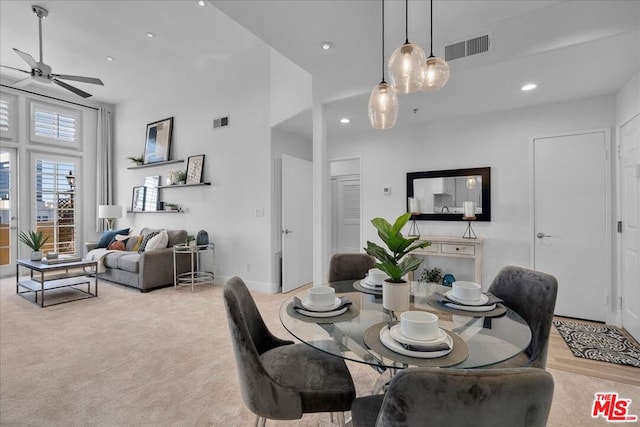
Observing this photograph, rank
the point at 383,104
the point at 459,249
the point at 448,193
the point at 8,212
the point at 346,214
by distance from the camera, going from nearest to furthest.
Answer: the point at 383,104 → the point at 459,249 → the point at 448,193 → the point at 8,212 → the point at 346,214

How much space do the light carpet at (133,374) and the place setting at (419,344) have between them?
0.97m

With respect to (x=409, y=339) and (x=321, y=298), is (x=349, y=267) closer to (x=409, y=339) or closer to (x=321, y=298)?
(x=321, y=298)

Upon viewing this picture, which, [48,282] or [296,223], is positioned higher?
[296,223]

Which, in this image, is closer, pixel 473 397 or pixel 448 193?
pixel 473 397

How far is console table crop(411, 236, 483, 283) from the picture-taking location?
3490mm

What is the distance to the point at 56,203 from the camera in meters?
6.05

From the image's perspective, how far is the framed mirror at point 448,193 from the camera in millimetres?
3719

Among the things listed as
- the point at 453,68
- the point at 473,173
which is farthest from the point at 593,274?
→ the point at 453,68

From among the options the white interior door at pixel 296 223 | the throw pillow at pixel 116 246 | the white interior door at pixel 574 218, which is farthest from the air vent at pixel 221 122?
the white interior door at pixel 574 218

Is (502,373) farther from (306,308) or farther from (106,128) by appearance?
(106,128)

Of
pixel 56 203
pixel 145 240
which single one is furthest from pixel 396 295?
pixel 56 203

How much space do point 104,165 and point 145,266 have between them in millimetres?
3502

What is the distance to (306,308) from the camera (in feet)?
4.85

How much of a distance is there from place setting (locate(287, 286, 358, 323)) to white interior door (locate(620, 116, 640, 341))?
2840mm
